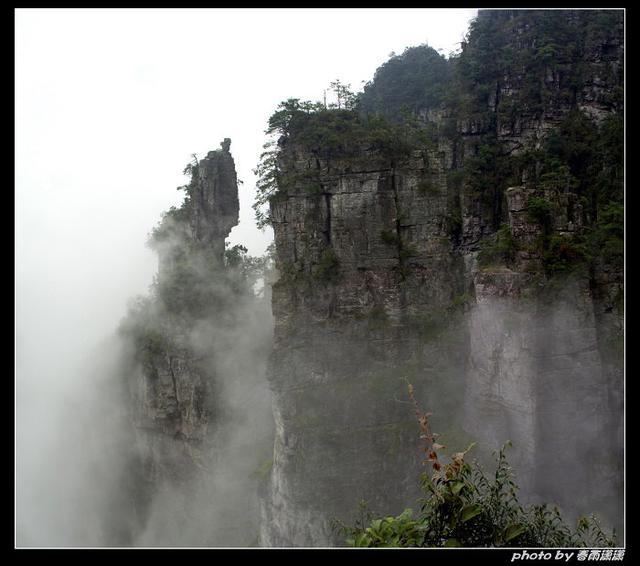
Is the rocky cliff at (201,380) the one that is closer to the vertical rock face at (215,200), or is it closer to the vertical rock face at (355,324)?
the vertical rock face at (215,200)

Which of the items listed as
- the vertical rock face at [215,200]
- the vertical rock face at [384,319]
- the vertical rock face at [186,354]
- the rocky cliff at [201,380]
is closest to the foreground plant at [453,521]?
the vertical rock face at [384,319]

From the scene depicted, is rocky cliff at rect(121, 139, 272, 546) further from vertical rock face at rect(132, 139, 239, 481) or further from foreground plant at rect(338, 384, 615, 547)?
foreground plant at rect(338, 384, 615, 547)

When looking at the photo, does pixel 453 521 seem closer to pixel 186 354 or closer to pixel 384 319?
pixel 384 319

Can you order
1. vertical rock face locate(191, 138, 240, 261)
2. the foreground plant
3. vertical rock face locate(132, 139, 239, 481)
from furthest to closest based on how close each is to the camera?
1. vertical rock face locate(191, 138, 240, 261)
2. vertical rock face locate(132, 139, 239, 481)
3. the foreground plant

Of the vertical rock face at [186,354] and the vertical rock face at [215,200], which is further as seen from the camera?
the vertical rock face at [215,200]

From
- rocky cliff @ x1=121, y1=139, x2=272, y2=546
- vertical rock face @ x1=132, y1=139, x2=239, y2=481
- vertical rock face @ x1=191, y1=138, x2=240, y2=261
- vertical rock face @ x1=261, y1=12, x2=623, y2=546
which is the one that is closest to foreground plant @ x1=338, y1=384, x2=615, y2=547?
vertical rock face @ x1=261, y1=12, x2=623, y2=546

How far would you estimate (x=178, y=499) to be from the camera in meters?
28.0

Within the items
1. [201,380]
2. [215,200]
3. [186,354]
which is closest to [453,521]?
[201,380]

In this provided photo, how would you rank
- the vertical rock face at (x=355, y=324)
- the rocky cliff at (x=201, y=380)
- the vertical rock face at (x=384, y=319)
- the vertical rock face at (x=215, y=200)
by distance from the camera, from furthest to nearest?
the vertical rock face at (x=215, y=200) < the rocky cliff at (x=201, y=380) < the vertical rock face at (x=355, y=324) < the vertical rock face at (x=384, y=319)

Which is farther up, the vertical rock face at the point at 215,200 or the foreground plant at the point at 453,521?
the vertical rock face at the point at 215,200

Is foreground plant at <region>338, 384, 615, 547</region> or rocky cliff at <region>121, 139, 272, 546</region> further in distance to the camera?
rocky cliff at <region>121, 139, 272, 546</region>

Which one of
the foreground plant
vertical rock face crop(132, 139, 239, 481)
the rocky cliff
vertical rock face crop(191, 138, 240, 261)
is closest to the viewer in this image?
the foreground plant

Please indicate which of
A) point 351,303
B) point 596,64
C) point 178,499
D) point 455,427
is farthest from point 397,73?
point 178,499

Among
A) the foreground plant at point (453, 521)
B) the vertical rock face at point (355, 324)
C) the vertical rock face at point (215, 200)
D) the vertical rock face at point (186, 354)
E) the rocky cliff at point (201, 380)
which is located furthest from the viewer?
the vertical rock face at point (215, 200)
